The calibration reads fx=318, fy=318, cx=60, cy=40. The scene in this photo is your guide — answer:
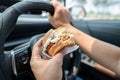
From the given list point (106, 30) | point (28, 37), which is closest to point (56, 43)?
point (28, 37)

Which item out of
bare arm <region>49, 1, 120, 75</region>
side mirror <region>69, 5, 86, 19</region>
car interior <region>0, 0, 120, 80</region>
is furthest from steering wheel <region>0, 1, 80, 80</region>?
side mirror <region>69, 5, 86, 19</region>

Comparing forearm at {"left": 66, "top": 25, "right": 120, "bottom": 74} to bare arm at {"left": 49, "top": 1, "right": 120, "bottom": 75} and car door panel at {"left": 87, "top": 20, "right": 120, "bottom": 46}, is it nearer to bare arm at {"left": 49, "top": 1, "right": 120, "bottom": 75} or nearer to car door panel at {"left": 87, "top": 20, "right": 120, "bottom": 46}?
bare arm at {"left": 49, "top": 1, "right": 120, "bottom": 75}

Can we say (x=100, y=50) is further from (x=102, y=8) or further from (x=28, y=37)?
(x=102, y=8)

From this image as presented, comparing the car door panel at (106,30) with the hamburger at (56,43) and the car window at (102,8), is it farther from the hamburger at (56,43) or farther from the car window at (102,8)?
the hamburger at (56,43)

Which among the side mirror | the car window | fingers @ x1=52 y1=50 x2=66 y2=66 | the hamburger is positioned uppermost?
the hamburger

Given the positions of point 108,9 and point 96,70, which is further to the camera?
point 108,9

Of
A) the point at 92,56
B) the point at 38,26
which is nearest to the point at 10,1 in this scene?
the point at 38,26

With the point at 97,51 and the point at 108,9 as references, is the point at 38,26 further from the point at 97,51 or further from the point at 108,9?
the point at 108,9
